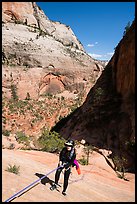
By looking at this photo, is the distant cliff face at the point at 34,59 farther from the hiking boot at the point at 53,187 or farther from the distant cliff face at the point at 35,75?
the hiking boot at the point at 53,187

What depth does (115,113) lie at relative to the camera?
753 inches

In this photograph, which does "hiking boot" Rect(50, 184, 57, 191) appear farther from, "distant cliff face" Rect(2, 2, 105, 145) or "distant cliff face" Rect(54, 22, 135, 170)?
"distant cliff face" Rect(2, 2, 105, 145)

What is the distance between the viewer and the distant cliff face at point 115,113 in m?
15.9

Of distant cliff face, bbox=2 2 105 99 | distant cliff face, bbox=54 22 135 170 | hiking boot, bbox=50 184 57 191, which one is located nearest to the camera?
hiking boot, bbox=50 184 57 191

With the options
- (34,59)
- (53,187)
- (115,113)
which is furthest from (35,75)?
(53,187)

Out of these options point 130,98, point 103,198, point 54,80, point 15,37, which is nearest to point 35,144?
point 130,98

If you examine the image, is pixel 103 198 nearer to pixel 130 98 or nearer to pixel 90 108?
pixel 130 98

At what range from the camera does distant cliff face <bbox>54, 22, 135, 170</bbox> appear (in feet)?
Result: 52.2

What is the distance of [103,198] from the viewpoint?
6645mm

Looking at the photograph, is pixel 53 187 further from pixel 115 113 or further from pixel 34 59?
pixel 34 59

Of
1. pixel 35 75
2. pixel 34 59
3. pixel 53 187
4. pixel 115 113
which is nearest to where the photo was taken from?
pixel 53 187

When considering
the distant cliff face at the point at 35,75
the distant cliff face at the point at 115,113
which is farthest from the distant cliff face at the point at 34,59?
the distant cliff face at the point at 115,113

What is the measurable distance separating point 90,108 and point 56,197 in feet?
54.1

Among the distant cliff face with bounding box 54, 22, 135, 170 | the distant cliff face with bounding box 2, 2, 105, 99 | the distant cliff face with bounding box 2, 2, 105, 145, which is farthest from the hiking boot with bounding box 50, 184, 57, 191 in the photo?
the distant cliff face with bounding box 2, 2, 105, 99
